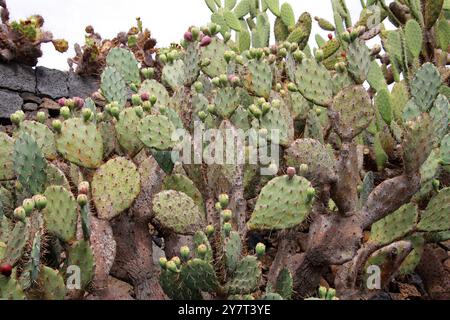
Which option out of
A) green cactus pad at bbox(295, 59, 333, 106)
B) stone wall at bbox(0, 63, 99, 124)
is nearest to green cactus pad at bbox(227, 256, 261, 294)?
green cactus pad at bbox(295, 59, 333, 106)

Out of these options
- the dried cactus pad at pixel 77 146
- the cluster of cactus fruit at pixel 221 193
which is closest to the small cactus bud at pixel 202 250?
the cluster of cactus fruit at pixel 221 193

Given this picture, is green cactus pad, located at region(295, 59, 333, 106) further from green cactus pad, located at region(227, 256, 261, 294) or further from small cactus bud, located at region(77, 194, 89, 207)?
small cactus bud, located at region(77, 194, 89, 207)

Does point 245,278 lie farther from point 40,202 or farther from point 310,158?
point 40,202

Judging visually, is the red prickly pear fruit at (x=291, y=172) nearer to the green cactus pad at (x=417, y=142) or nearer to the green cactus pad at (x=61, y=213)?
the green cactus pad at (x=417, y=142)
